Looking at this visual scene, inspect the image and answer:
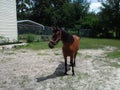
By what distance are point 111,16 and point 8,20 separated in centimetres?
2117


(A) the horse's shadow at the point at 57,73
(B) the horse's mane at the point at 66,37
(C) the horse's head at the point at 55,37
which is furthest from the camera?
(B) the horse's mane at the point at 66,37

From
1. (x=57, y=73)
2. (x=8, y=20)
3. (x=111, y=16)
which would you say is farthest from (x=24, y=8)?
(x=57, y=73)

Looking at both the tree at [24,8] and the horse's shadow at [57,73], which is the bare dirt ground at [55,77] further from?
the tree at [24,8]

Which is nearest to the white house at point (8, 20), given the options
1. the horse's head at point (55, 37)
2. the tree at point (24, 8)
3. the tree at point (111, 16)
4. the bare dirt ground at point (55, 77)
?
the bare dirt ground at point (55, 77)

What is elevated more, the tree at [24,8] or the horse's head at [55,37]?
the tree at [24,8]

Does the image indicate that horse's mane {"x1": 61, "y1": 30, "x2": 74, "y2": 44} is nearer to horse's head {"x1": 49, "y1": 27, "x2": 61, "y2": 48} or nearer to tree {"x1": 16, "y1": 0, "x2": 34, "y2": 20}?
horse's head {"x1": 49, "y1": 27, "x2": 61, "y2": 48}

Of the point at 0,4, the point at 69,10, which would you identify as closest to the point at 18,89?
the point at 0,4

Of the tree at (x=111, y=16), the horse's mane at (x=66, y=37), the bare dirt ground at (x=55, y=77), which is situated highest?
the tree at (x=111, y=16)

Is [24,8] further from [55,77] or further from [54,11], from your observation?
[55,77]

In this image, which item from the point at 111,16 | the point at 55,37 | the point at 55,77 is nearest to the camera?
the point at 55,37

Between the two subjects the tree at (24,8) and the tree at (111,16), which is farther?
the tree at (24,8)

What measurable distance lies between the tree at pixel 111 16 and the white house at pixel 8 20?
20217 mm

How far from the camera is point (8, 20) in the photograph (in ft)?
55.9

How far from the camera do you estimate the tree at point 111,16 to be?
34.3 meters
